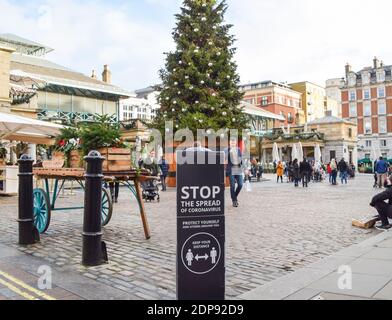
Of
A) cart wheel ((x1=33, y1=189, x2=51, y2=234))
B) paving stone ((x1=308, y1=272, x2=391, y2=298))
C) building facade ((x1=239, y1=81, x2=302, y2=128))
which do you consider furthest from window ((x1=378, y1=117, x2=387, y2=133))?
paving stone ((x1=308, y1=272, x2=391, y2=298))

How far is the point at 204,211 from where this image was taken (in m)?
3.52

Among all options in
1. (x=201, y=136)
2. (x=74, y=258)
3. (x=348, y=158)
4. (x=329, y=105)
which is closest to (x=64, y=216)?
(x=74, y=258)

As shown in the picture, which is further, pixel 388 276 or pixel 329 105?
pixel 329 105

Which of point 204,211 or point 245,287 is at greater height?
point 204,211

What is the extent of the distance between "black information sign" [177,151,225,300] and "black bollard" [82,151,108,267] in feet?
5.70

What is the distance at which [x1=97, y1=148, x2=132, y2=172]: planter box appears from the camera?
637cm

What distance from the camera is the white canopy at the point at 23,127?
13217 millimetres

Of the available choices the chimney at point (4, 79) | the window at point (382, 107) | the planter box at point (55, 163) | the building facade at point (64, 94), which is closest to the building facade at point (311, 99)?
the window at point (382, 107)

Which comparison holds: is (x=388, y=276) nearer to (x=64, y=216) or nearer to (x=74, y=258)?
(x=74, y=258)

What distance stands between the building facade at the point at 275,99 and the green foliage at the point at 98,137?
7282 cm

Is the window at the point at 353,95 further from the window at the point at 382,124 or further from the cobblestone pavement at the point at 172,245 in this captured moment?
the cobblestone pavement at the point at 172,245

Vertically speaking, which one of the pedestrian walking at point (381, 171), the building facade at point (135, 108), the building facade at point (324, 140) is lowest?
the pedestrian walking at point (381, 171)

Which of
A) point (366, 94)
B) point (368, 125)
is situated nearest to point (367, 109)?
point (366, 94)
